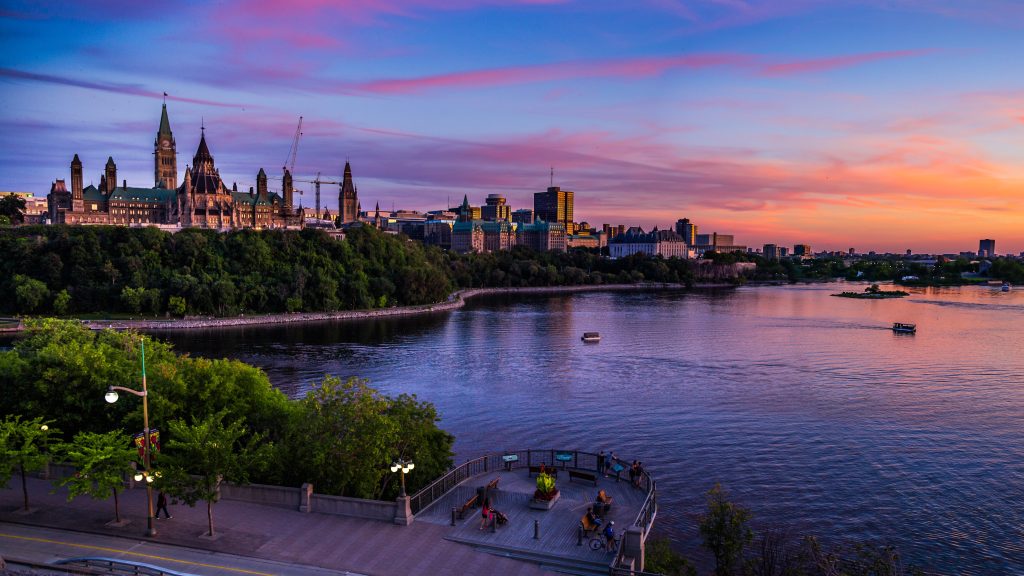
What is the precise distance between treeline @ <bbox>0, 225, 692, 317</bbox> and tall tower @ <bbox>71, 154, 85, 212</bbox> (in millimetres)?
26622

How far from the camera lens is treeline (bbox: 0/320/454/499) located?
26.0m

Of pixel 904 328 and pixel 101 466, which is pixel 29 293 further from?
pixel 904 328

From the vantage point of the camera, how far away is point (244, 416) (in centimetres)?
3042

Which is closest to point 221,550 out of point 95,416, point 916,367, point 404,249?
point 95,416

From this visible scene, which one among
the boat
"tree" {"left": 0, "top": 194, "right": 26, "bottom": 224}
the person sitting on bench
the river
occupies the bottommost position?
the river

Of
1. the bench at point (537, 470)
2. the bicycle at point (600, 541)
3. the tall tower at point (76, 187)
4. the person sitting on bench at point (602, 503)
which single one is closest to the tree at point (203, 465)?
the bench at point (537, 470)

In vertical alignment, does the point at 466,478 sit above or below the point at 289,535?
below

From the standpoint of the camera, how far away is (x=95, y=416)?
105 ft

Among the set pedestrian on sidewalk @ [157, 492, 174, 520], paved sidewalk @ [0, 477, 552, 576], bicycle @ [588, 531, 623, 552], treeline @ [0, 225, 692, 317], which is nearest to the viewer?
paved sidewalk @ [0, 477, 552, 576]

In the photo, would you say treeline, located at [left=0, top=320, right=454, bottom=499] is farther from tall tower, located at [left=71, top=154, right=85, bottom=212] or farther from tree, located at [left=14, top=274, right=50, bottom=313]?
tall tower, located at [left=71, top=154, right=85, bottom=212]

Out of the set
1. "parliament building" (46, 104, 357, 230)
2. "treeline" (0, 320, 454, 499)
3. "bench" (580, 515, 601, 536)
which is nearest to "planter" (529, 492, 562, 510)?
"bench" (580, 515, 601, 536)

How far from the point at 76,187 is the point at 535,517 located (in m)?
160

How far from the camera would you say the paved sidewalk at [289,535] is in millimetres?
20953

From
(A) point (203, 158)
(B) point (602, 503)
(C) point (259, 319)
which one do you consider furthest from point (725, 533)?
(A) point (203, 158)
